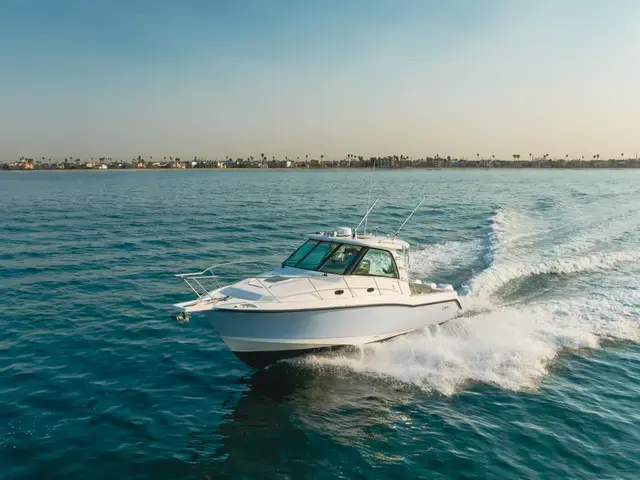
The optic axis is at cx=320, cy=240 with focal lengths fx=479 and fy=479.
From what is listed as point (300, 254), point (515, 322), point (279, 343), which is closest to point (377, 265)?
point (300, 254)

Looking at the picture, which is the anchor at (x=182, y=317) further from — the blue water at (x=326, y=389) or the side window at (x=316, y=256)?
the side window at (x=316, y=256)

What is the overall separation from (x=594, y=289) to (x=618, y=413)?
8.68m

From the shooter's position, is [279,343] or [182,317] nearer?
[182,317]

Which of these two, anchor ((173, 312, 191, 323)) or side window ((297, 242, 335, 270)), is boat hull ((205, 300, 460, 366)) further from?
side window ((297, 242, 335, 270))

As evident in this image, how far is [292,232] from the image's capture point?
29.1 m

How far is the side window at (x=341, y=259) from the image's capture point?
11961 millimetres

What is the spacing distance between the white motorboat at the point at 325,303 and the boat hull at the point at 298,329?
0.02 meters

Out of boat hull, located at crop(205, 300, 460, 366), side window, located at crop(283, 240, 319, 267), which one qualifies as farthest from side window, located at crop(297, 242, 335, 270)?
boat hull, located at crop(205, 300, 460, 366)

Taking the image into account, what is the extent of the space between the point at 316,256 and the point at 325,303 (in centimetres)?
217

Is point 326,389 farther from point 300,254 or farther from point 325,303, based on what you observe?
point 300,254

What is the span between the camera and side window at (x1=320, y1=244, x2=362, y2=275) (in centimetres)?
1196

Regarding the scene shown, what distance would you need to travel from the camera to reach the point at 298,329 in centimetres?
1028

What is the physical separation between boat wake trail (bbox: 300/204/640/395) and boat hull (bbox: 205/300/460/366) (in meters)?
0.48

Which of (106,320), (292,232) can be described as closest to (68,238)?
(292,232)
